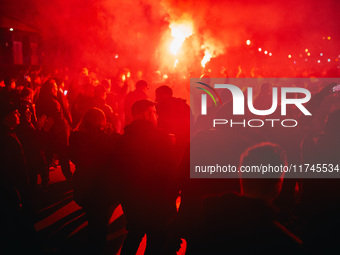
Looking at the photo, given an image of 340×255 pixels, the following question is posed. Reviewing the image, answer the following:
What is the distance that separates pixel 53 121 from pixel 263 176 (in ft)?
18.0

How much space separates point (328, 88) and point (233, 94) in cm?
142

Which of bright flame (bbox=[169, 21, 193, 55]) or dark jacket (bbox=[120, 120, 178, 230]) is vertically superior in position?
bright flame (bbox=[169, 21, 193, 55])

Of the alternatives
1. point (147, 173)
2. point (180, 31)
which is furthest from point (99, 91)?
point (180, 31)

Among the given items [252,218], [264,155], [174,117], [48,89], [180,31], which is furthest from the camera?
[180,31]

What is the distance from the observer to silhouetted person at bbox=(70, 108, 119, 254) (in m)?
3.92

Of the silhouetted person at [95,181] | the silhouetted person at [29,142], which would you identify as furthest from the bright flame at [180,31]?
the silhouetted person at [95,181]

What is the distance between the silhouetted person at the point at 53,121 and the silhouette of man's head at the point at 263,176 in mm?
5277

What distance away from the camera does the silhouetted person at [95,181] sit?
3.92 m

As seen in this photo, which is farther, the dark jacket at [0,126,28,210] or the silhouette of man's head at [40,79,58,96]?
the silhouette of man's head at [40,79,58,96]

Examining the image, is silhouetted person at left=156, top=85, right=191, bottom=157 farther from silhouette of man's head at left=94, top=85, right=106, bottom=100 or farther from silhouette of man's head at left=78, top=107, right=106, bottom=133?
silhouette of man's head at left=94, top=85, right=106, bottom=100

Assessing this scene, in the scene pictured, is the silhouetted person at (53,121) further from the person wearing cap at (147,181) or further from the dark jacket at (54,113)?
the person wearing cap at (147,181)

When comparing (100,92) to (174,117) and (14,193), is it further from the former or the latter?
(14,193)

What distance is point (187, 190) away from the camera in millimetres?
3541

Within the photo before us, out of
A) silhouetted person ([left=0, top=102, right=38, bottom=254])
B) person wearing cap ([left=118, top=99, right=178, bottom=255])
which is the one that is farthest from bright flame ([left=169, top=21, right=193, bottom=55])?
person wearing cap ([left=118, top=99, right=178, bottom=255])
